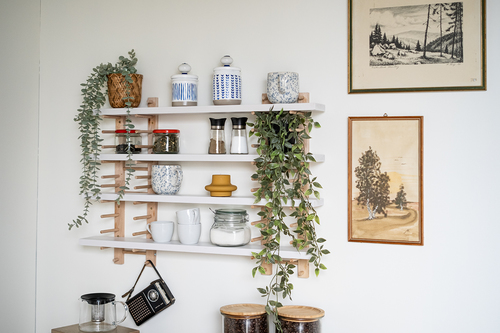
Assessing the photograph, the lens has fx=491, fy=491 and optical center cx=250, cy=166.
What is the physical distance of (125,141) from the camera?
2449mm

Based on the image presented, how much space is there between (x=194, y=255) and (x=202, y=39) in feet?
3.51

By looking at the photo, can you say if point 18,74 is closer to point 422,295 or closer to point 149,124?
point 149,124

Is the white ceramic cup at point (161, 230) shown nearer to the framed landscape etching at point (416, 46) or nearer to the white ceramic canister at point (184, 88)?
the white ceramic canister at point (184, 88)

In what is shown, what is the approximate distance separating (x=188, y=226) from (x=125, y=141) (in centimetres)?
55

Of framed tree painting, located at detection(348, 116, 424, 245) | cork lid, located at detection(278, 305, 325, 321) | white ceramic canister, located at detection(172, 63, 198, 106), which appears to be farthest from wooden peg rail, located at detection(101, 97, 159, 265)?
framed tree painting, located at detection(348, 116, 424, 245)

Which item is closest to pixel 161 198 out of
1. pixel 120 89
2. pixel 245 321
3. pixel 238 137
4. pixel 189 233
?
pixel 189 233

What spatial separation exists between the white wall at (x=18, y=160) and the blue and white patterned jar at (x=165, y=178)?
822 mm

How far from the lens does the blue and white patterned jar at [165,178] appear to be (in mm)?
2340

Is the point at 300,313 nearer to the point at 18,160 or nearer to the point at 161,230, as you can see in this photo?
the point at 161,230

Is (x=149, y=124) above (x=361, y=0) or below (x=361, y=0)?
below

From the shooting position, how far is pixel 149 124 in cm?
250

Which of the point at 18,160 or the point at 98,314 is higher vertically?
the point at 18,160

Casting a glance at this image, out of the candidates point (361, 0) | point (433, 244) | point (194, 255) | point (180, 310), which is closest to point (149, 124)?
point (194, 255)

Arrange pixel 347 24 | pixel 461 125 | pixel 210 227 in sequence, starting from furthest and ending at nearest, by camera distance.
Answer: pixel 210 227, pixel 347 24, pixel 461 125
